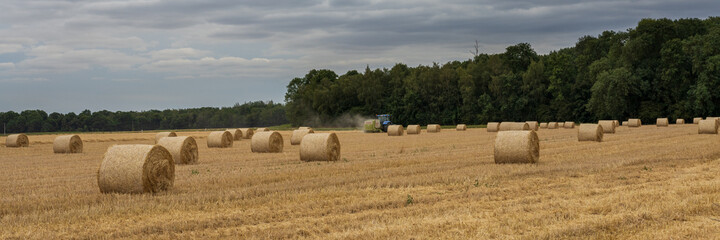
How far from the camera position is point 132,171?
11805 mm

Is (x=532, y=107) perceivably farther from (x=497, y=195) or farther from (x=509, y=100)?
(x=497, y=195)

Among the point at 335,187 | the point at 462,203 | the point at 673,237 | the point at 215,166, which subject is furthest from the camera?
the point at 215,166

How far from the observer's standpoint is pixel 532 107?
243 feet

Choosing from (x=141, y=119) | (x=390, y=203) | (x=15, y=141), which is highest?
(x=141, y=119)

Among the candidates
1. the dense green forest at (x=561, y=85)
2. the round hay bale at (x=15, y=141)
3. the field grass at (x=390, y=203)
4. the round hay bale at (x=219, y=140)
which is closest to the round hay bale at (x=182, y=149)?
the field grass at (x=390, y=203)

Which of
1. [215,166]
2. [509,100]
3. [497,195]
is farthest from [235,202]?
[509,100]

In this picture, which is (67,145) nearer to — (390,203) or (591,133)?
→ (390,203)

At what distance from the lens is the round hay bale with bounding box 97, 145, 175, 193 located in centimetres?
1181

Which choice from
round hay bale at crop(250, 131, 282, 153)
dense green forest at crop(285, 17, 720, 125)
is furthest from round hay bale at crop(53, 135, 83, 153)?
dense green forest at crop(285, 17, 720, 125)

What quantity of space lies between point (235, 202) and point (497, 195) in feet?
14.3

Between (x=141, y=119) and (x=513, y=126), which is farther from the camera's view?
(x=141, y=119)

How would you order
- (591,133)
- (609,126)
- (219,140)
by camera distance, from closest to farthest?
(591,133), (219,140), (609,126)

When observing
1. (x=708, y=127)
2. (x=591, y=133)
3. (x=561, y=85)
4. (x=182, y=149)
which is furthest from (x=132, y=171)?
(x=561, y=85)

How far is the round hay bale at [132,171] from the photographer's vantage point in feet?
38.8
